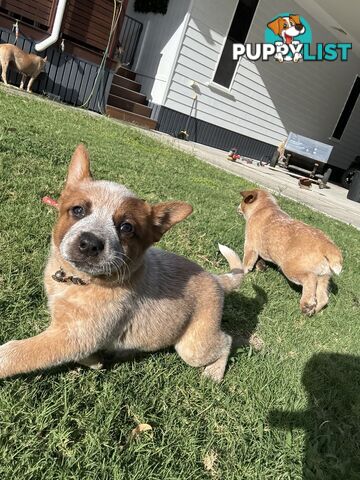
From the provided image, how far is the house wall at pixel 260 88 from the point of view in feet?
44.1

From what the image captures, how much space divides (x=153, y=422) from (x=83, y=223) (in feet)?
4.10

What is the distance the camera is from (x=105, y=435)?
2.28 metres

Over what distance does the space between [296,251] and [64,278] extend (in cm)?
301

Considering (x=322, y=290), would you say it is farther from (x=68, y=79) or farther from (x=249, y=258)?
(x=68, y=79)

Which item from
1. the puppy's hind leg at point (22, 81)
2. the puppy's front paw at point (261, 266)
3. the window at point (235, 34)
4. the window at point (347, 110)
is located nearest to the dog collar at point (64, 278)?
the puppy's front paw at point (261, 266)

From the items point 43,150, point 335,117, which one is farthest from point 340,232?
point 335,117

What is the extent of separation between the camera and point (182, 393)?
281cm

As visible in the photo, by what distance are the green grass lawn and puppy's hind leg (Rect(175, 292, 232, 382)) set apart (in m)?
0.11

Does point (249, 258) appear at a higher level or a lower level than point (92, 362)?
higher

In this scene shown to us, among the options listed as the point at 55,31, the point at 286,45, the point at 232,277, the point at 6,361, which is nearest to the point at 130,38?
the point at 55,31

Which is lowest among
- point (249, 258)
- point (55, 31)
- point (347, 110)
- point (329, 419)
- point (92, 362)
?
point (329, 419)

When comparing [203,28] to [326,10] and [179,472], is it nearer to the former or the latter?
[326,10]

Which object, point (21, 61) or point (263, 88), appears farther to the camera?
point (263, 88)

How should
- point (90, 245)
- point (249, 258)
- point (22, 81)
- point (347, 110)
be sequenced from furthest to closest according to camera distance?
point (347, 110), point (22, 81), point (249, 258), point (90, 245)
